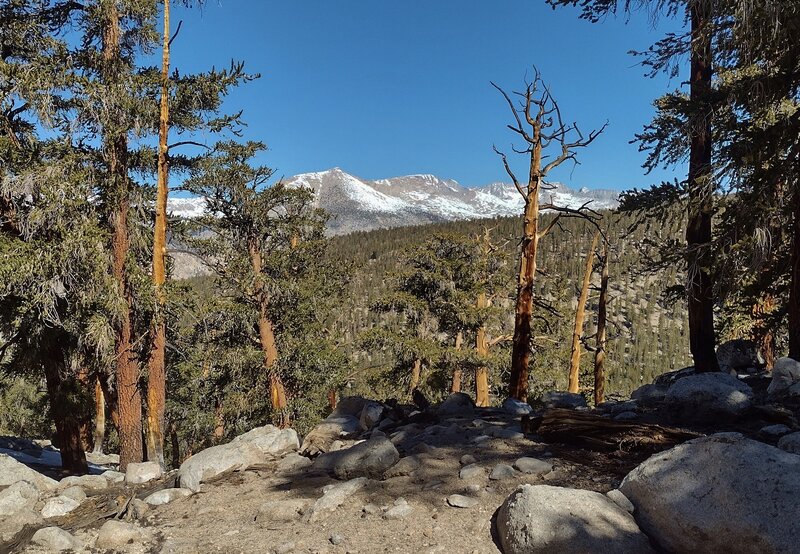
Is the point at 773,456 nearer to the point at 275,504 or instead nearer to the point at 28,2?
the point at 275,504

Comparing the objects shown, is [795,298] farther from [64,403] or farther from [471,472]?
[64,403]

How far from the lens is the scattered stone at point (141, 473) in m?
7.43

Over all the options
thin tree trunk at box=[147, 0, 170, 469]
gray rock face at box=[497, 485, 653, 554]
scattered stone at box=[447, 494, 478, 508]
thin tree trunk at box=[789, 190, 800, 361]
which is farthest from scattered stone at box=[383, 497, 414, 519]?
thin tree trunk at box=[147, 0, 170, 469]

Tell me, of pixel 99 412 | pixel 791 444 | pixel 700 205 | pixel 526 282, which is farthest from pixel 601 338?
pixel 99 412

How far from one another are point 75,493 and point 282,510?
12.6 ft

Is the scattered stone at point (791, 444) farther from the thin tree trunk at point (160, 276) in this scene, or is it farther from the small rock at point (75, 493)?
the thin tree trunk at point (160, 276)

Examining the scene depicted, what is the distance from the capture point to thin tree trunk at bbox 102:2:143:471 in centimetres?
938

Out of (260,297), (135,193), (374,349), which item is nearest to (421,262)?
(374,349)

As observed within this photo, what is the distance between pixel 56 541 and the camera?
15.2 ft

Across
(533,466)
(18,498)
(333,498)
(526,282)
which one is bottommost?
(18,498)

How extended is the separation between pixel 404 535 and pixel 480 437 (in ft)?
7.63

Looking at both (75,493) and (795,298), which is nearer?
(75,493)

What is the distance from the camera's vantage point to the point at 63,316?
10.1 meters

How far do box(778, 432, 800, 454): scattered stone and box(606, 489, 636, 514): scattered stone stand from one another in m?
1.76
